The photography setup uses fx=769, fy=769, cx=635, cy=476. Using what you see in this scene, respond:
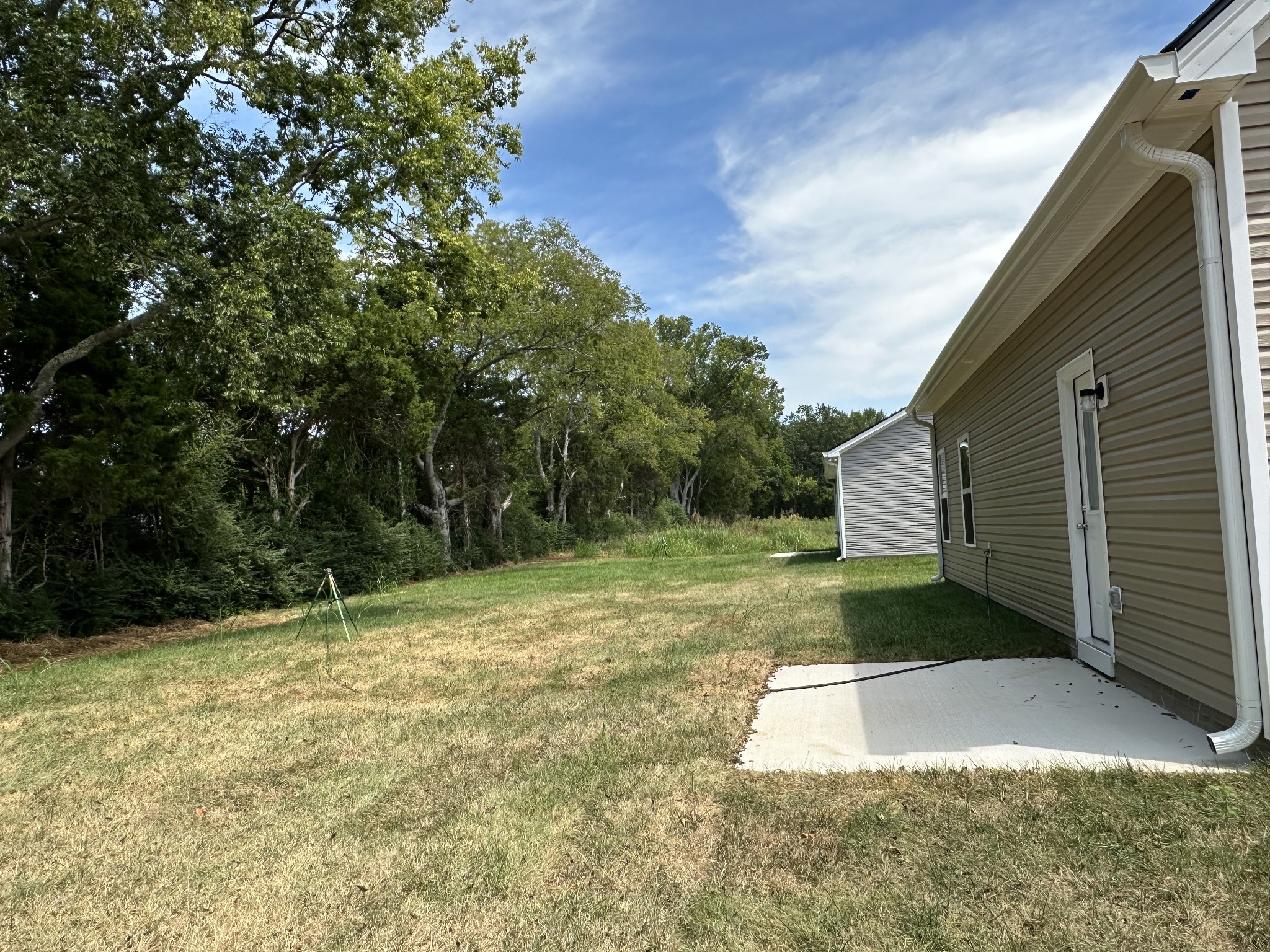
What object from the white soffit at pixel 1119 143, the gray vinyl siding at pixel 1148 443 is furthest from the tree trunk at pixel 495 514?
the white soffit at pixel 1119 143

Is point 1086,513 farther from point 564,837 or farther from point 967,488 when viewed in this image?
point 967,488

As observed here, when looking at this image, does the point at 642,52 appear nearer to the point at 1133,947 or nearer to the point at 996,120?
the point at 996,120

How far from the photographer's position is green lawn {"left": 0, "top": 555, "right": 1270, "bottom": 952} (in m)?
2.37

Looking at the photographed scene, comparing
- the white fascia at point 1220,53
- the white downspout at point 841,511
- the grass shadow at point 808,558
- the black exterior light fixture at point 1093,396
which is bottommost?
the grass shadow at point 808,558

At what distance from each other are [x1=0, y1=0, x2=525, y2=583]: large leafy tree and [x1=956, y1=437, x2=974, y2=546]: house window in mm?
8277

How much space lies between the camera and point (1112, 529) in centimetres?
509

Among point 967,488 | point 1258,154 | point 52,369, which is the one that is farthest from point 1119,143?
point 52,369

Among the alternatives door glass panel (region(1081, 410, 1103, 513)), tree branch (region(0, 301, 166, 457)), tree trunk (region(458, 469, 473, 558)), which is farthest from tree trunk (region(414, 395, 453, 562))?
door glass panel (region(1081, 410, 1103, 513))

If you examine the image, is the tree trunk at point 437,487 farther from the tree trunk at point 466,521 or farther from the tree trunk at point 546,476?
the tree trunk at point 546,476

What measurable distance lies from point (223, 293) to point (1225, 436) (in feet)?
29.6

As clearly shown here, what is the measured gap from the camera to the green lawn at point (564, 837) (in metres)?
Answer: 2.37

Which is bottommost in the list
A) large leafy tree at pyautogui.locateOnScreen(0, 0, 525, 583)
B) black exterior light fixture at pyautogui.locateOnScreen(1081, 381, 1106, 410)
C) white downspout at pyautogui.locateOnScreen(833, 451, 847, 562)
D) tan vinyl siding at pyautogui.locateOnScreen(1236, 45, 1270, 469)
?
white downspout at pyautogui.locateOnScreen(833, 451, 847, 562)

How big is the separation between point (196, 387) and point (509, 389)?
13150mm

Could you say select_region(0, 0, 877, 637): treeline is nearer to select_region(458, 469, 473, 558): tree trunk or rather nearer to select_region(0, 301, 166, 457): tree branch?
select_region(0, 301, 166, 457): tree branch
